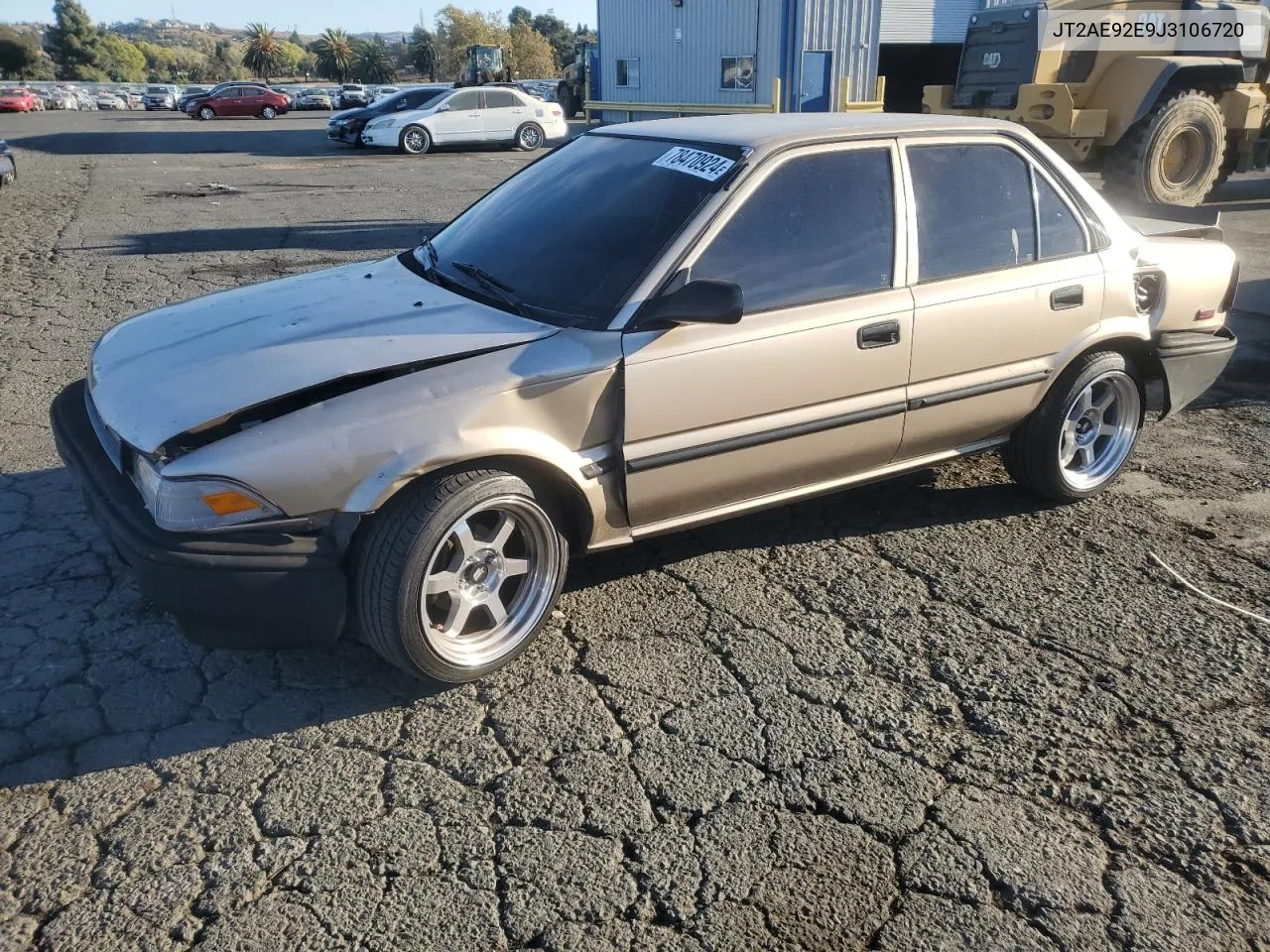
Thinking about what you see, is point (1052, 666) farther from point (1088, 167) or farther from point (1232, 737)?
point (1088, 167)

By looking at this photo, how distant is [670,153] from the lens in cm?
378

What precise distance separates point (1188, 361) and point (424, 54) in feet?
300

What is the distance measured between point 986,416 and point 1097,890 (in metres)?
2.12

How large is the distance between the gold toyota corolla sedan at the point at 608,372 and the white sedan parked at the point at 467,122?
765 inches

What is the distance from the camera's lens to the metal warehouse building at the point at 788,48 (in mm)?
23297

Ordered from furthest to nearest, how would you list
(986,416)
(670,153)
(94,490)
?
(986,416) → (670,153) → (94,490)

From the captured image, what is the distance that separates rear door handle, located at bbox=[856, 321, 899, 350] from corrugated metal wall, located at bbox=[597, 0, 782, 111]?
72.5 feet

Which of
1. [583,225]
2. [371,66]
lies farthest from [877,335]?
[371,66]

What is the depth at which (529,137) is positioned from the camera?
23.9m

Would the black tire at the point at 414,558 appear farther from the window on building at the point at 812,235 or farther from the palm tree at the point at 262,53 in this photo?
the palm tree at the point at 262,53

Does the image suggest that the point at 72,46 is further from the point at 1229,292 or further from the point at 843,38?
the point at 1229,292

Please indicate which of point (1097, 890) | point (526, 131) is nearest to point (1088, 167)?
point (1097, 890)

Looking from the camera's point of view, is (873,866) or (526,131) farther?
(526,131)

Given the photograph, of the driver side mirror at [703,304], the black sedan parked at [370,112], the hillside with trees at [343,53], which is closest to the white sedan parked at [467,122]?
the black sedan parked at [370,112]
